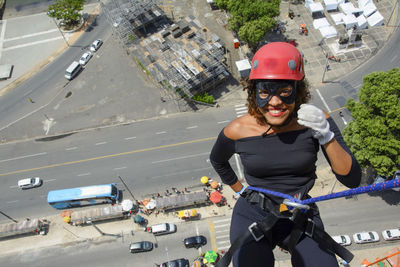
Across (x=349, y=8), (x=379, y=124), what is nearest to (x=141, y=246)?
(x=379, y=124)

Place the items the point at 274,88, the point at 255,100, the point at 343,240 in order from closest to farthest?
1. the point at 274,88
2. the point at 255,100
3. the point at 343,240

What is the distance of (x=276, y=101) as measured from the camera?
8430 millimetres

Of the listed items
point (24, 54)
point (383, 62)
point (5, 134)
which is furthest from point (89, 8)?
point (383, 62)

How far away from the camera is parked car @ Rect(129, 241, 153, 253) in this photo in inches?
1307

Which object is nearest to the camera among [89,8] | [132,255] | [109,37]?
[132,255]

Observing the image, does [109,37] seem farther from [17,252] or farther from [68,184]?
[17,252]

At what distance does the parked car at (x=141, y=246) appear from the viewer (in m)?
33.2

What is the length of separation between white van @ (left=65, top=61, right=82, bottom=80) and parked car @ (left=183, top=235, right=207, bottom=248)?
3480 cm

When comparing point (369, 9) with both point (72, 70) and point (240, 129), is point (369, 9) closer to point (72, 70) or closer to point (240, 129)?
point (72, 70)

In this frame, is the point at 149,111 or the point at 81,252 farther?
the point at 149,111

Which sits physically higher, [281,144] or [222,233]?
[281,144]

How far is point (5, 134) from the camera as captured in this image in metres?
45.2

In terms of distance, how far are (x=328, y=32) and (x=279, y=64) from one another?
1834 inches

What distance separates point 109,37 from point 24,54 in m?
16.9
